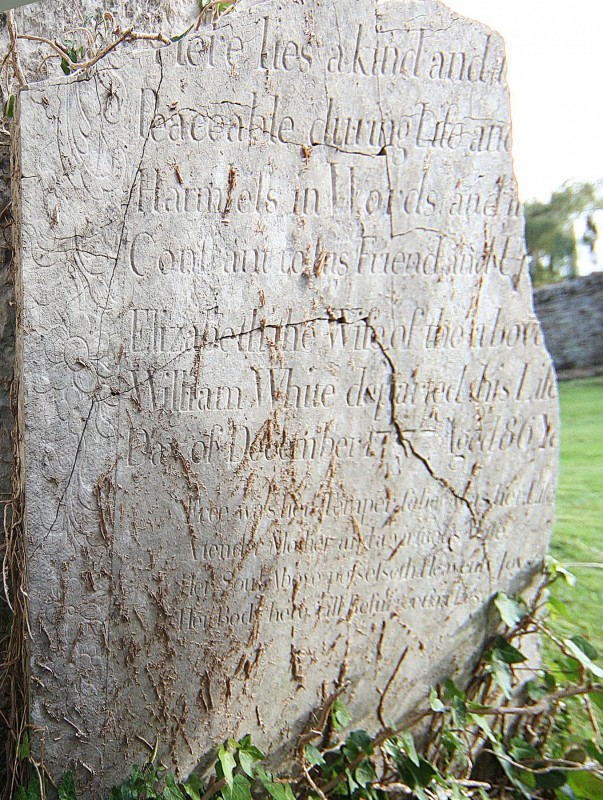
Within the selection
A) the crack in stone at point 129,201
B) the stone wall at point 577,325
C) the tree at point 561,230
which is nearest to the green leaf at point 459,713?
the crack in stone at point 129,201

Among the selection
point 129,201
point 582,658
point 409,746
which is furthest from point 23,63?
point 582,658

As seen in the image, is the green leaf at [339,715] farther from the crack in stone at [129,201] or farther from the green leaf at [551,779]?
the crack in stone at [129,201]

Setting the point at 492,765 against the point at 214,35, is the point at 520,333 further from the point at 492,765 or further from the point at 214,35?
the point at 492,765

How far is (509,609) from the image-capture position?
2.08 metres

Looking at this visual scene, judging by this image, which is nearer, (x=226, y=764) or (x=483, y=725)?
(x=226, y=764)

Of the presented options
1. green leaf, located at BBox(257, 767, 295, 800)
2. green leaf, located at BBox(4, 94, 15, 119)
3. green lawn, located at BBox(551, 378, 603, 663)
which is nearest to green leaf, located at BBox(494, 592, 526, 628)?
green lawn, located at BBox(551, 378, 603, 663)

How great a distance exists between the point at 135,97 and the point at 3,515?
50.8 inches

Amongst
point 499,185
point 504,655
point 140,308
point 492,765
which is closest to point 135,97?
point 140,308

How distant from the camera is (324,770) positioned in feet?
6.49

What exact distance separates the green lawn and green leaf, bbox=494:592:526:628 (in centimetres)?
17

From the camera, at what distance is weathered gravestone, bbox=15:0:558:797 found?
1758 millimetres

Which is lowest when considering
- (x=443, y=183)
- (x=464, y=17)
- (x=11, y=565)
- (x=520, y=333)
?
(x=11, y=565)

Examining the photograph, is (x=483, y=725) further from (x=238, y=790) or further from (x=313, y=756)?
(x=238, y=790)

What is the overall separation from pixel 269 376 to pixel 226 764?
41.1 inches
